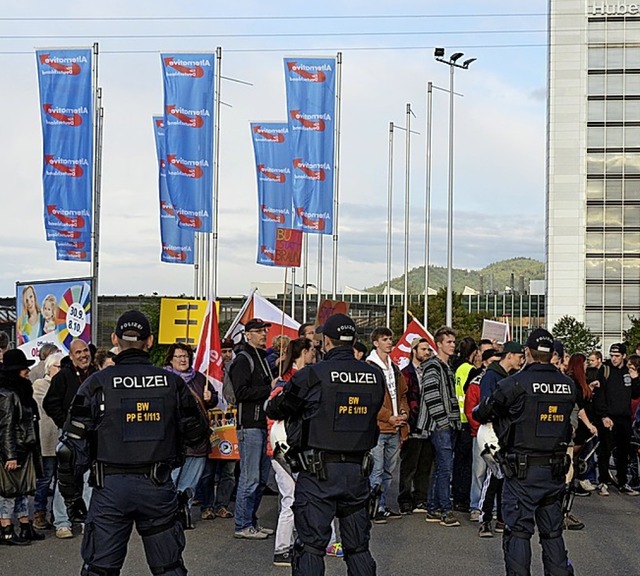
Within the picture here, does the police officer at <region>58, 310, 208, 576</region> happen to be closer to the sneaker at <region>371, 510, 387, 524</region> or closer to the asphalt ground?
the asphalt ground

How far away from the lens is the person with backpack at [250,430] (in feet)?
34.3

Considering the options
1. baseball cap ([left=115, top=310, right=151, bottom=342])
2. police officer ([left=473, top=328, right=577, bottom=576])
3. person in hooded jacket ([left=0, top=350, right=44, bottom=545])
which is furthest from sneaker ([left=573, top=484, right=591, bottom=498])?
baseball cap ([left=115, top=310, right=151, bottom=342])

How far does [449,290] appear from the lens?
1490 inches

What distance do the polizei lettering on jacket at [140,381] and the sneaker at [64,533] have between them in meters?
4.25

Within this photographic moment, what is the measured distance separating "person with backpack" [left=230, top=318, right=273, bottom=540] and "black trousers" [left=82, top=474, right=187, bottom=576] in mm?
3651

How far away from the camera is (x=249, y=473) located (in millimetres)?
10414

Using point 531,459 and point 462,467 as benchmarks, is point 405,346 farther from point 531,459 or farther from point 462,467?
point 531,459

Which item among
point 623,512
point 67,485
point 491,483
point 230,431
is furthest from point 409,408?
point 67,485

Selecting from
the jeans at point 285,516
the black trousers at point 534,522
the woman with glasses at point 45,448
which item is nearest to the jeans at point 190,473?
the woman with glasses at point 45,448

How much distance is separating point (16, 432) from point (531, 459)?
466cm

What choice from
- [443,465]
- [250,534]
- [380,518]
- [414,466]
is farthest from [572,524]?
[250,534]

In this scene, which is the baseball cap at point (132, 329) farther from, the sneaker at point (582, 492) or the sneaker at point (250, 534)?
the sneaker at point (582, 492)

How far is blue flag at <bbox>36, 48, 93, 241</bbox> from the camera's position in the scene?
72.7 ft

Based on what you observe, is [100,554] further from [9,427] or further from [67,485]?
[9,427]
